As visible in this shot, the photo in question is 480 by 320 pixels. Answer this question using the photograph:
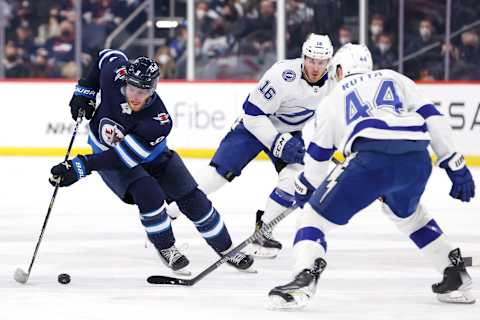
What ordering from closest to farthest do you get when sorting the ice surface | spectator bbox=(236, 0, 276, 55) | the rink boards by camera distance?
1. the ice surface
2. the rink boards
3. spectator bbox=(236, 0, 276, 55)

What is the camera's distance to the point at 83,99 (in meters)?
5.32

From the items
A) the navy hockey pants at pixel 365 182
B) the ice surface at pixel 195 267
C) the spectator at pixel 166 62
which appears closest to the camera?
the navy hockey pants at pixel 365 182

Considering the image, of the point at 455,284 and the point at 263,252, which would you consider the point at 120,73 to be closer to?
the point at 263,252

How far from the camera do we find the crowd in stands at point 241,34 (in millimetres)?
11203

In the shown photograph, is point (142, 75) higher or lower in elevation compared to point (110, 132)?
higher

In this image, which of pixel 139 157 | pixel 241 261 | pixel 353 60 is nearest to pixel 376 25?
pixel 241 261

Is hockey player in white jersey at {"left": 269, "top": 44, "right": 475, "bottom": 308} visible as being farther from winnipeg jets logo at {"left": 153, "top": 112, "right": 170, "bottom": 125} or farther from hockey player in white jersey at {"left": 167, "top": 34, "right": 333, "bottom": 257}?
hockey player in white jersey at {"left": 167, "top": 34, "right": 333, "bottom": 257}

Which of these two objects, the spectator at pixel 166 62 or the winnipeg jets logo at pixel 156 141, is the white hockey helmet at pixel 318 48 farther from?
the spectator at pixel 166 62

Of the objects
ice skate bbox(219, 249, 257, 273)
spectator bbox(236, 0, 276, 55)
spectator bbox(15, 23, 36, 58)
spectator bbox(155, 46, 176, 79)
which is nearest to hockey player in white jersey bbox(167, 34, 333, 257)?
ice skate bbox(219, 249, 257, 273)

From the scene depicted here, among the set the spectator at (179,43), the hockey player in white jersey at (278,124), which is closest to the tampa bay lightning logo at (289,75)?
the hockey player in white jersey at (278,124)

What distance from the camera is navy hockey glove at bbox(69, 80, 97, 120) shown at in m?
5.32

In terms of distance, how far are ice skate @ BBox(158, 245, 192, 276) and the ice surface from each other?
0.09m

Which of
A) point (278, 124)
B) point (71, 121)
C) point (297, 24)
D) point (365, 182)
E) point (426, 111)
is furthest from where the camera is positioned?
point (297, 24)

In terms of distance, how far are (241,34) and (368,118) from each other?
758 cm
